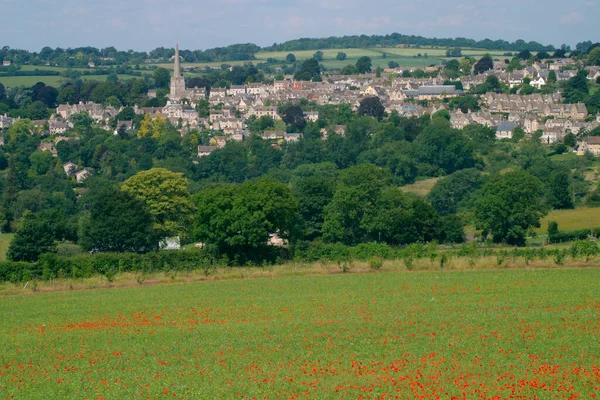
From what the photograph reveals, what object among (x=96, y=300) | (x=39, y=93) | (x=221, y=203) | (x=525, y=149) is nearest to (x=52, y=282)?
(x=96, y=300)

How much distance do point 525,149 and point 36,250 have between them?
151ft

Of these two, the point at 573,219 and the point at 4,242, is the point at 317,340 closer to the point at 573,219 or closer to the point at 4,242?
the point at 573,219

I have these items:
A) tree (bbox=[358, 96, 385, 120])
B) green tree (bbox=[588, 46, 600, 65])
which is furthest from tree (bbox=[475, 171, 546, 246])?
green tree (bbox=[588, 46, 600, 65])

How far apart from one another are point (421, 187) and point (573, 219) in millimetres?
24961

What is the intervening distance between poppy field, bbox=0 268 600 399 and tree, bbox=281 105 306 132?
271 ft

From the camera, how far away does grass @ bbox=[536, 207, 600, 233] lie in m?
49.7

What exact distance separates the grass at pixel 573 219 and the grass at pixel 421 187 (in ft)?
56.2

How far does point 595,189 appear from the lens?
65250 millimetres

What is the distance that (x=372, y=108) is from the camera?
112 m

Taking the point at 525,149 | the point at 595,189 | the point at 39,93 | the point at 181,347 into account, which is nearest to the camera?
the point at 181,347

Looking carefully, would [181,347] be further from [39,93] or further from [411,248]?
[39,93]

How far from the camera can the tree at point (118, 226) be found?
42219 mm

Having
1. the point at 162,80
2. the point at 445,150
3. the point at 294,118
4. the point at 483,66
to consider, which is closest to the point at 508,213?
the point at 445,150

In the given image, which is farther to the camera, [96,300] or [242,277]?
[242,277]
